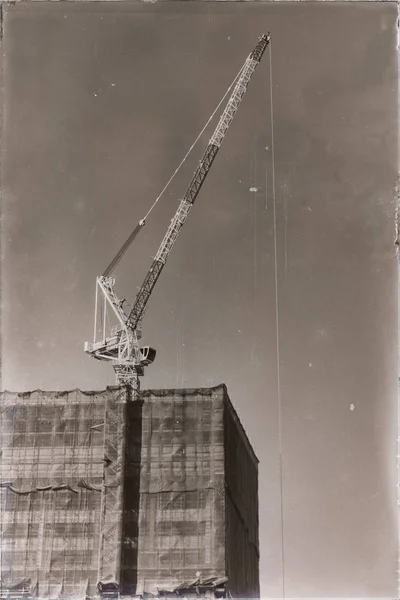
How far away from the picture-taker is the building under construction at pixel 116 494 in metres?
74.5

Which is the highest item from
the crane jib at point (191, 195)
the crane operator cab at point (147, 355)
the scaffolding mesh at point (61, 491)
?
the crane jib at point (191, 195)

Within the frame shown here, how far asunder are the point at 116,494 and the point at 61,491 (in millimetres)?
5636

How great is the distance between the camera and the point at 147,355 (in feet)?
285

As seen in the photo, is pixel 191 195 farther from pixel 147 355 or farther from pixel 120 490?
pixel 120 490

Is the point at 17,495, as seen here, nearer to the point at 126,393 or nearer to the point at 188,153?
the point at 126,393

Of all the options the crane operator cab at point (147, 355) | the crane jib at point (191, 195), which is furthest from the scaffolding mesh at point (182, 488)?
the crane jib at point (191, 195)

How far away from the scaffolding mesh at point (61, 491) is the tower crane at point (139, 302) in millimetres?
7288

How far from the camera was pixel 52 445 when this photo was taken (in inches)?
3093

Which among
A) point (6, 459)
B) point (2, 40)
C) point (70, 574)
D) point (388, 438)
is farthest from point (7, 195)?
point (70, 574)

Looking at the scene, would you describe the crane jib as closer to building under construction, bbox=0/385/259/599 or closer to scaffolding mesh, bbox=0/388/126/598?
building under construction, bbox=0/385/259/599

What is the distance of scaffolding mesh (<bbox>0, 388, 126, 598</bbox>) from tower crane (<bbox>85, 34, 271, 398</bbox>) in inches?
287

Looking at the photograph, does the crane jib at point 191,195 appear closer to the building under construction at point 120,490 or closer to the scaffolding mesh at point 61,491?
the building under construction at point 120,490

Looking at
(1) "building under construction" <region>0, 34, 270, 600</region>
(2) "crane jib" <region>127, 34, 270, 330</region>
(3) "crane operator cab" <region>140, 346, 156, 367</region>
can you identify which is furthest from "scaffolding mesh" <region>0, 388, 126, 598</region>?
(2) "crane jib" <region>127, 34, 270, 330</region>

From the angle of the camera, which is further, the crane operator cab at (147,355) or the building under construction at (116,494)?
the crane operator cab at (147,355)
